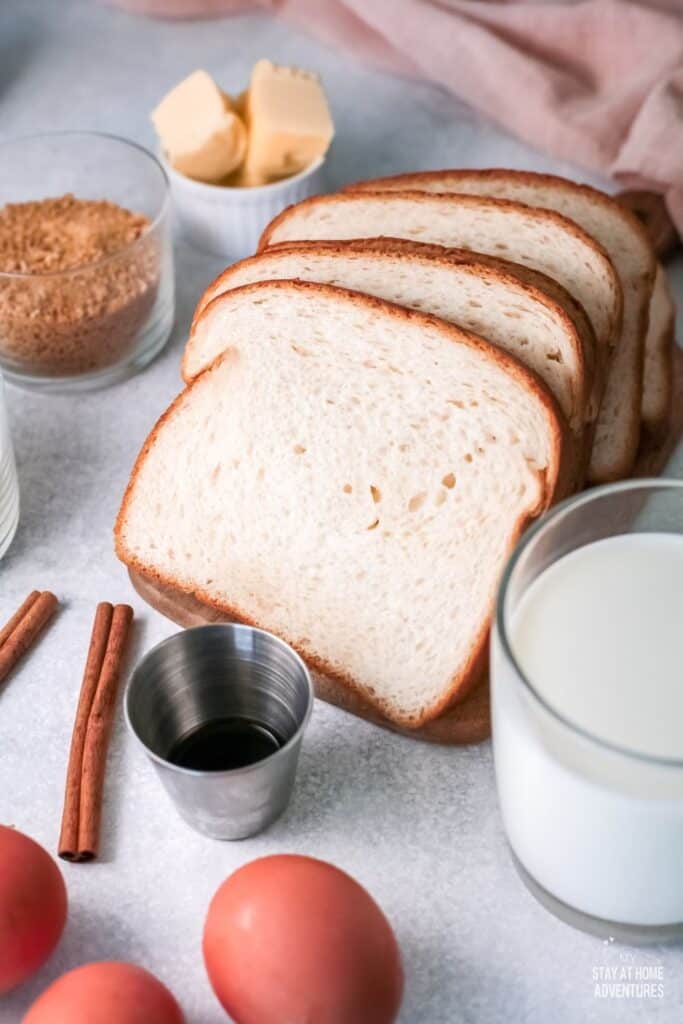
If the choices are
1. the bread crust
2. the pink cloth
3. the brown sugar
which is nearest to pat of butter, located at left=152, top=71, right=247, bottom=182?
the brown sugar

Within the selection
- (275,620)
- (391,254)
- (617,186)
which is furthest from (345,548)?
(617,186)

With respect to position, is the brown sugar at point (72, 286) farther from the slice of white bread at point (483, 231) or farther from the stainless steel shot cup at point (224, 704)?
the stainless steel shot cup at point (224, 704)

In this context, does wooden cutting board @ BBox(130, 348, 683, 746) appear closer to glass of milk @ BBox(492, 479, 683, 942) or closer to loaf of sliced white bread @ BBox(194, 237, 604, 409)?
glass of milk @ BBox(492, 479, 683, 942)

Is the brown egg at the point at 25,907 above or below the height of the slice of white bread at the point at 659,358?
below

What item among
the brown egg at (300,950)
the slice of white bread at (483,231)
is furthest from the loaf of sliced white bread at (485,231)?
the brown egg at (300,950)

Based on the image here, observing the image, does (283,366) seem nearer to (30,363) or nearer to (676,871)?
(30,363)

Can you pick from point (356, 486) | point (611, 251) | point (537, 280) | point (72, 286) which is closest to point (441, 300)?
point (537, 280)
